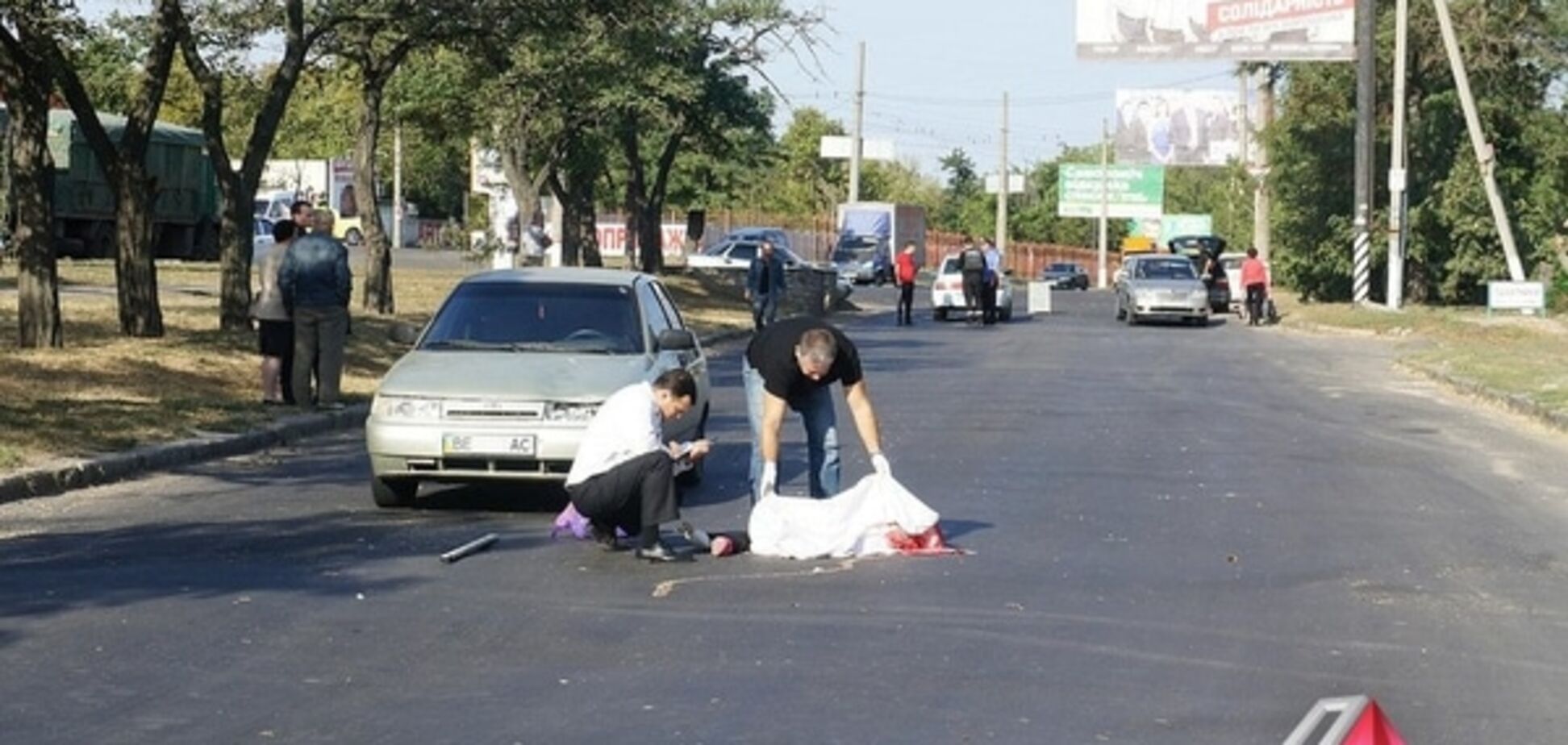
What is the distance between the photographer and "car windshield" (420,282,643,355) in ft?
53.7

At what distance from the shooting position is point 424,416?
50.0 ft

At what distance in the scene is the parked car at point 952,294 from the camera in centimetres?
4944

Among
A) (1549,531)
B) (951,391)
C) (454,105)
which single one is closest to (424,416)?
(1549,531)

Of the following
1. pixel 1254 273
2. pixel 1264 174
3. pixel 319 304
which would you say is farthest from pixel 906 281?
pixel 319 304

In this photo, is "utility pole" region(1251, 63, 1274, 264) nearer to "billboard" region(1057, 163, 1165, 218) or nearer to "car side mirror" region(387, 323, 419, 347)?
"billboard" region(1057, 163, 1165, 218)

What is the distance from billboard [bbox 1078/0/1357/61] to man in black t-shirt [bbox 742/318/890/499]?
4074 centimetres

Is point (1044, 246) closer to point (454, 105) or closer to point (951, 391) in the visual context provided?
point (454, 105)

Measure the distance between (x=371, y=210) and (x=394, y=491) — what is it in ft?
67.8

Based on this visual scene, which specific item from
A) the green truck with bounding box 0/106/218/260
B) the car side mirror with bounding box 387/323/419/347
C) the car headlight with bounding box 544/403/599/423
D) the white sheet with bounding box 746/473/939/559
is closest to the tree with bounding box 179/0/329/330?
the car side mirror with bounding box 387/323/419/347

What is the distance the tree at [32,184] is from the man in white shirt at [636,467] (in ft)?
36.9

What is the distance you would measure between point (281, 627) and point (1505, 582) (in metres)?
6.18

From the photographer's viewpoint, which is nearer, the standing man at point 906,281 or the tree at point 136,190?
the tree at point 136,190

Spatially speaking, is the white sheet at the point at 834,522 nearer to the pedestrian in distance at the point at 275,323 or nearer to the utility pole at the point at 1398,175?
the pedestrian in distance at the point at 275,323

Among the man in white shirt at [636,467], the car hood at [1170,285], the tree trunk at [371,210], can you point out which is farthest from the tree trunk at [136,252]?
the car hood at [1170,285]
